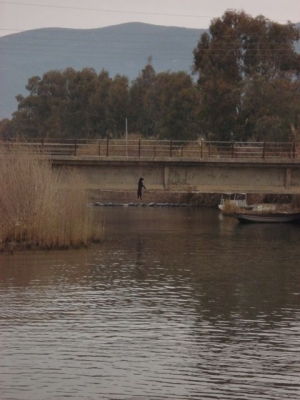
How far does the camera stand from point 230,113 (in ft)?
244

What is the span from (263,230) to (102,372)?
3679 cm

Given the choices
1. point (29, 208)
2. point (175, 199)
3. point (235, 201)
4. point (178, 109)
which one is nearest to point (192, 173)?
point (29, 208)

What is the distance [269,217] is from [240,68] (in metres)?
17.5

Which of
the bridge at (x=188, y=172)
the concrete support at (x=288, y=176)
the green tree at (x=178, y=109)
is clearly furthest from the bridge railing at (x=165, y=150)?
the green tree at (x=178, y=109)

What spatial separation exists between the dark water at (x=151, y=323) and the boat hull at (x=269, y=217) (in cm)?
1710

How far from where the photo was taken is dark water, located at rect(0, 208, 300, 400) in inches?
794

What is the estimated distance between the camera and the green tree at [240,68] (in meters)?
73.6

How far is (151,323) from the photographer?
26.1 metres

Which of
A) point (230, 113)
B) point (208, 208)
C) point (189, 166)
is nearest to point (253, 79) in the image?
point (230, 113)

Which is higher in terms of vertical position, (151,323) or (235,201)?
(235,201)

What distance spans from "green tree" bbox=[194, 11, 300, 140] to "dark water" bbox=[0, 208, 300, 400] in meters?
29.7

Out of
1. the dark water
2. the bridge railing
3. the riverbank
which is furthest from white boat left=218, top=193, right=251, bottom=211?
the dark water

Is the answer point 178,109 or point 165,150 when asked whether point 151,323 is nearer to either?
point 165,150

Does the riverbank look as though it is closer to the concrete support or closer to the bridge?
the concrete support
